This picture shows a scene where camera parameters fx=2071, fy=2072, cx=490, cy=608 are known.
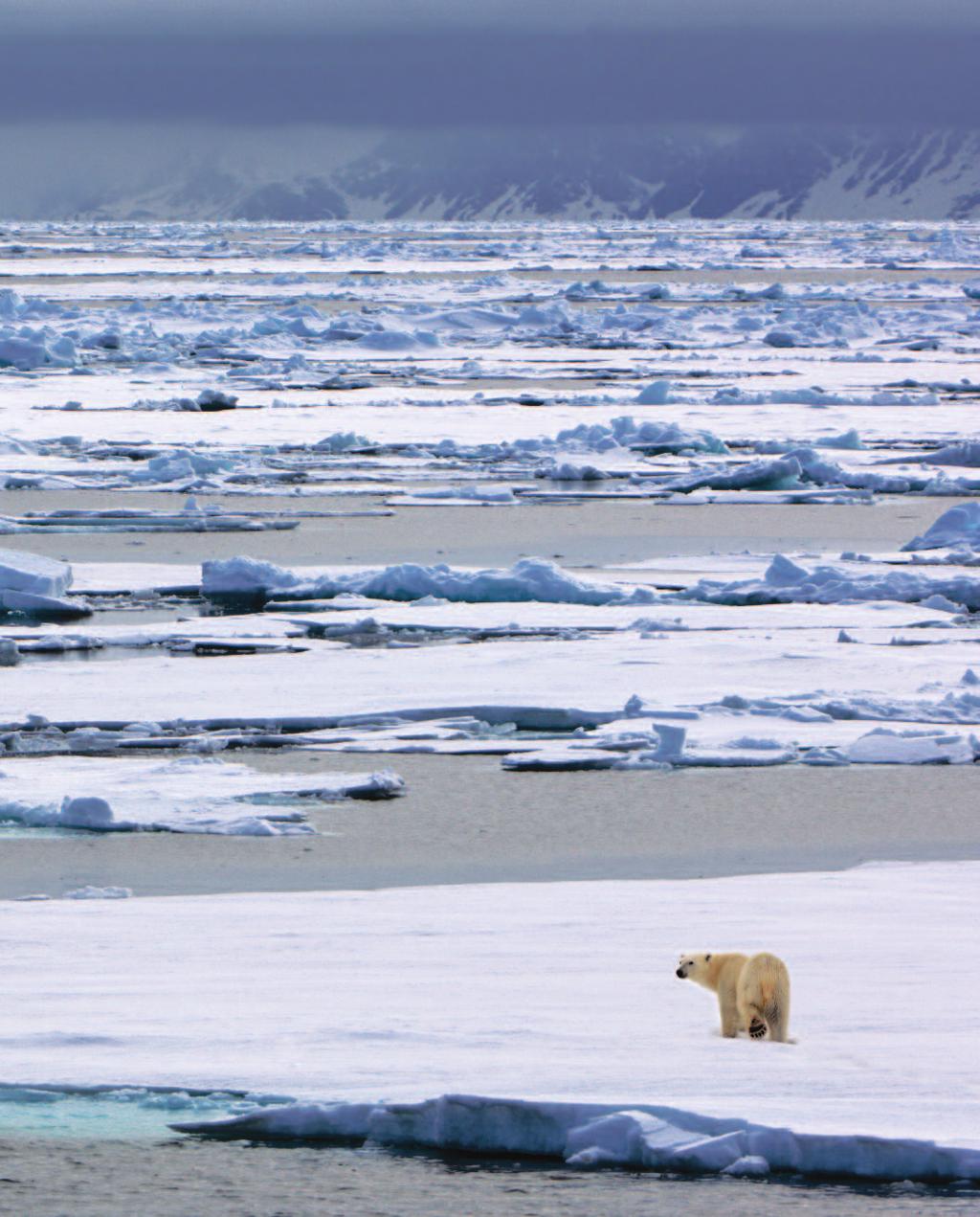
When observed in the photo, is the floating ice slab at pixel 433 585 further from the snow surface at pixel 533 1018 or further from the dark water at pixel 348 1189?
the dark water at pixel 348 1189

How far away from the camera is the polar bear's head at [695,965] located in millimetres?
3234

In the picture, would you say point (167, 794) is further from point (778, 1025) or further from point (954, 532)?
point (954, 532)

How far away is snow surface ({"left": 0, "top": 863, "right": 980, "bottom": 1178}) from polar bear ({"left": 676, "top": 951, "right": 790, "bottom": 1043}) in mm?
37

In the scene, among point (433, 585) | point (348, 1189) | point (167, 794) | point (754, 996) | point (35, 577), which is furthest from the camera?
point (433, 585)

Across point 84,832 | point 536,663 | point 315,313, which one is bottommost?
point 84,832

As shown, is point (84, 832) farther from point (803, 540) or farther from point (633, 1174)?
point (803, 540)

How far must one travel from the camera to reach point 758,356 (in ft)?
79.5

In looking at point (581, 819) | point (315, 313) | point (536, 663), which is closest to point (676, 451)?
point (536, 663)

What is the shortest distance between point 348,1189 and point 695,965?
2.42ft

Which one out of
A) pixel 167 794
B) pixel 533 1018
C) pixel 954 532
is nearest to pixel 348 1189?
pixel 533 1018

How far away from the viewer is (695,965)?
10.6 ft

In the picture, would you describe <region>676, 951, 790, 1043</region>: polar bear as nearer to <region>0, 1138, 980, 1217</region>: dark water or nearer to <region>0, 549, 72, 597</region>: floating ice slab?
<region>0, 1138, 980, 1217</region>: dark water

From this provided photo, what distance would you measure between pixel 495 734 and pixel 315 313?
23.7 m

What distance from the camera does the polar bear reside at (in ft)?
10.2
